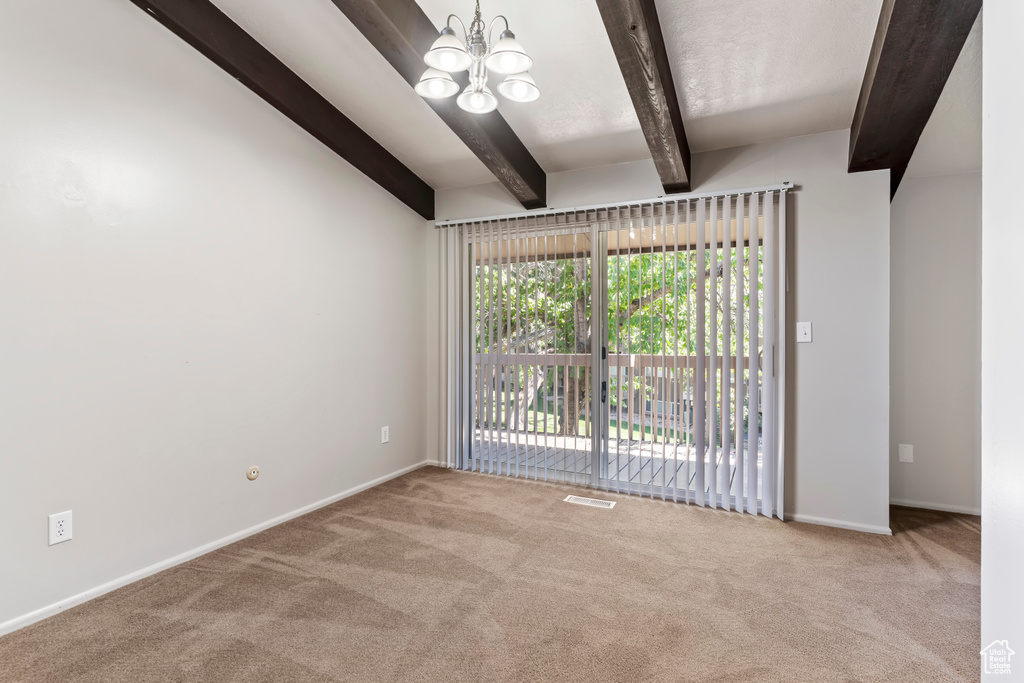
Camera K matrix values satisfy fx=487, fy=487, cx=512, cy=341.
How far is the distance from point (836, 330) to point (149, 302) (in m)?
3.55

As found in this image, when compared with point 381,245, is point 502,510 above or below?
below

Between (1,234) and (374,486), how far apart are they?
2386 millimetres

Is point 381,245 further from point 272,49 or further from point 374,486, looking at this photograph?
point 374,486

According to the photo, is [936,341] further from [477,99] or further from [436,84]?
[436,84]

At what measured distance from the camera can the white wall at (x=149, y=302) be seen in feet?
5.95

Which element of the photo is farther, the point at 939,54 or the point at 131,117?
the point at 131,117

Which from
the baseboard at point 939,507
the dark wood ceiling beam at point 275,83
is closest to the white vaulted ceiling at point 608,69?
the dark wood ceiling beam at point 275,83

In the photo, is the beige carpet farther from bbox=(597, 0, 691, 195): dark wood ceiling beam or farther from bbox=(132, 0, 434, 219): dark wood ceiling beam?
bbox=(132, 0, 434, 219): dark wood ceiling beam

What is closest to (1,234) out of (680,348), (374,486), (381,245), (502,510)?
(381,245)

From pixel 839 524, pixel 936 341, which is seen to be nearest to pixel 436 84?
pixel 839 524

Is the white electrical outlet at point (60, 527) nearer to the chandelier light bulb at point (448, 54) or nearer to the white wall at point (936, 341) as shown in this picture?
the chandelier light bulb at point (448, 54)

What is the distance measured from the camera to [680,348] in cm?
315

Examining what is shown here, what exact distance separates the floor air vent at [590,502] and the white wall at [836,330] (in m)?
1.05

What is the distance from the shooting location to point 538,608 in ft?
6.31
